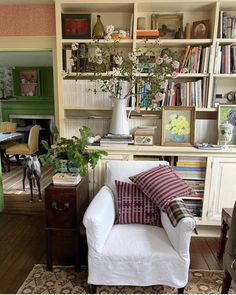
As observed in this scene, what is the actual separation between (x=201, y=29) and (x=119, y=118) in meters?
1.19

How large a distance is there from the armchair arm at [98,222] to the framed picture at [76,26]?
162cm

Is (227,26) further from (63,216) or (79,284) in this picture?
(79,284)

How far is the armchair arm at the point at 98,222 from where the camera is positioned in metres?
1.65

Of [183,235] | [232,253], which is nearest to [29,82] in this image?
[183,235]

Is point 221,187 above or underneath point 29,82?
underneath

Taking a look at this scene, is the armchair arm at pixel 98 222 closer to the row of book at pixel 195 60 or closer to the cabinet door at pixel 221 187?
the cabinet door at pixel 221 187

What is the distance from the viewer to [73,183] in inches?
79.3

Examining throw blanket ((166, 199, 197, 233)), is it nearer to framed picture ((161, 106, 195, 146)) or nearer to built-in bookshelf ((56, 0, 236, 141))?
framed picture ((161, 106, 195, 146))

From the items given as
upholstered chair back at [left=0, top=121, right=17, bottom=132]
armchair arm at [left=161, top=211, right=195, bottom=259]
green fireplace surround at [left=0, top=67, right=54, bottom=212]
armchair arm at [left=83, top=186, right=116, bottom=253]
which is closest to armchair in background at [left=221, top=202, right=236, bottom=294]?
armchair arm at [left=161, top=211, right=195, bottom=259]

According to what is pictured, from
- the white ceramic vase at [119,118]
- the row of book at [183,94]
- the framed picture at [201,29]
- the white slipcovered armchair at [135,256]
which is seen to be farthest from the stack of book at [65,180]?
the framed picture at [201,29]

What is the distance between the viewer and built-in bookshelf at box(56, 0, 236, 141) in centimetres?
237

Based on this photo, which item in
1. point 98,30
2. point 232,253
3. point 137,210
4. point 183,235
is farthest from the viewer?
point 98,30

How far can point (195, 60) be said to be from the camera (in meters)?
2.45

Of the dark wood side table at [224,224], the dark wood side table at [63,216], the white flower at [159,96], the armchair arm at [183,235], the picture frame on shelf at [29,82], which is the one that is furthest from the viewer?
the picture frame on shelf at [29,82]
